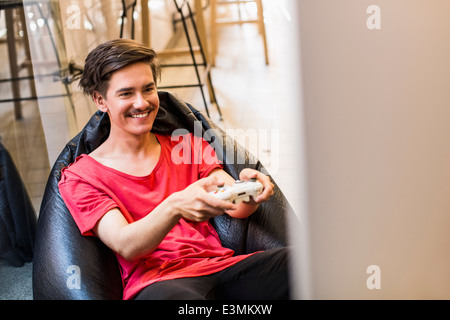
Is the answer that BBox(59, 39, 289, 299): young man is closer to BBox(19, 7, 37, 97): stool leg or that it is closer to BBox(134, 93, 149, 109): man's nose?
BBox(134, 93, 149, 109): man's nose

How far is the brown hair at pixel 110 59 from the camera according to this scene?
116cm

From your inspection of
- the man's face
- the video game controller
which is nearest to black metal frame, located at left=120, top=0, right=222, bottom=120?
the man's face

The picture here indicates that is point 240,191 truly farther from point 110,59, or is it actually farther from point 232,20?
point 232,20

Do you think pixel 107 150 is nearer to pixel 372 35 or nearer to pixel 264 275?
pixel 264 275

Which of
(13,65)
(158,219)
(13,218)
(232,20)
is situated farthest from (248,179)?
(13,65)

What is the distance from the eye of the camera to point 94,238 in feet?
4.03

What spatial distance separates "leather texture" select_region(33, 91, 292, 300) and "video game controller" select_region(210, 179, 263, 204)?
0.30 feet

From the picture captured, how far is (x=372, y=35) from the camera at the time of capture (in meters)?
0.97

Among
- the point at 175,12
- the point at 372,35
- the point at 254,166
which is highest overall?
the point at 175,12

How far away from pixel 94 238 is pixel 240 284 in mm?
347

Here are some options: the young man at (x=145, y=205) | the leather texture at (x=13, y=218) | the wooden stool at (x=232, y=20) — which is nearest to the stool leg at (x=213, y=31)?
the wooden stool at (x=232, y=20)
